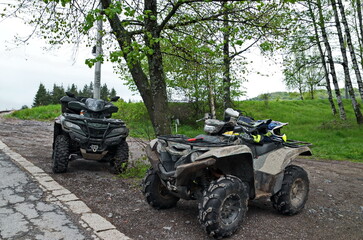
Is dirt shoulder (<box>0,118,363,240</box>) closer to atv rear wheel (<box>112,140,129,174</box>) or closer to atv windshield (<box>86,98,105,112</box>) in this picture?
atv rear wheel (<box>112,140,129,174</box>)

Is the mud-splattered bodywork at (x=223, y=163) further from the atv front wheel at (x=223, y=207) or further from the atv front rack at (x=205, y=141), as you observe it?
the atv front wheel at (x=223, y=207)

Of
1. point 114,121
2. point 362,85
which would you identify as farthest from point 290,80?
point 114,121

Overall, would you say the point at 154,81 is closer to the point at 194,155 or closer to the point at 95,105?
the point at 95,105

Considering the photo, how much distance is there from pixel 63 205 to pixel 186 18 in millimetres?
4397

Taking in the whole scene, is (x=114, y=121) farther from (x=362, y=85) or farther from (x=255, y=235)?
(x=362, y=85)

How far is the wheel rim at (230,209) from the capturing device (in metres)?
3.84

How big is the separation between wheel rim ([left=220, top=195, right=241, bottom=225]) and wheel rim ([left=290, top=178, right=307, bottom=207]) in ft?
4.08

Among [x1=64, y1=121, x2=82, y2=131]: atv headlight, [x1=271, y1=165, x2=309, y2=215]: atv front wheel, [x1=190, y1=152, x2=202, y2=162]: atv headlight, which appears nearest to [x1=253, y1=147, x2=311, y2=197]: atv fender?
[x1=271, y1=165, x2=309, y2=215]: atv front wheel

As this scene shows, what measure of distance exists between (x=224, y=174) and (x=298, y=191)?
4.62 ft

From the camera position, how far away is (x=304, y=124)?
843 inches

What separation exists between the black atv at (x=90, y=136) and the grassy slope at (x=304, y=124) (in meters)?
0.78

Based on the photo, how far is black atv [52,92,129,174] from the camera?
261 inches

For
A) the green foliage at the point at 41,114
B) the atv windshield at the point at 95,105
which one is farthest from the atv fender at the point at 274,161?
the green foliage at the point at 41,114

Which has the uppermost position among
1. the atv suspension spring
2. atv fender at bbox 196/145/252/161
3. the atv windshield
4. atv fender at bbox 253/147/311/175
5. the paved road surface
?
the atv windshield
